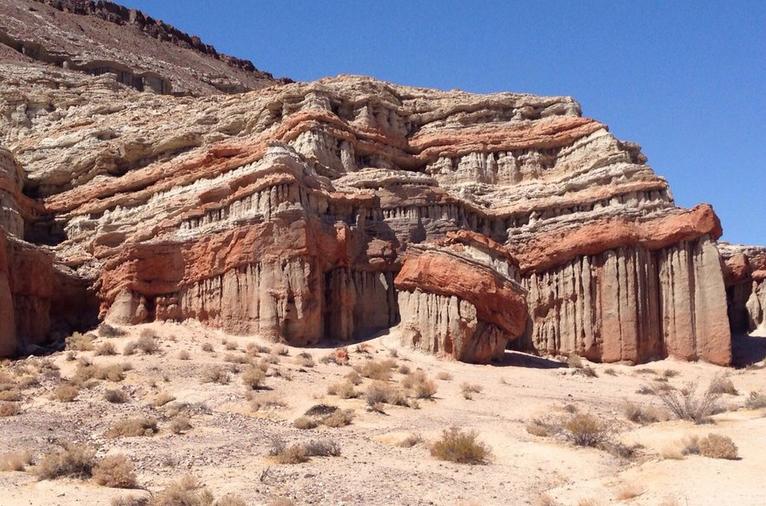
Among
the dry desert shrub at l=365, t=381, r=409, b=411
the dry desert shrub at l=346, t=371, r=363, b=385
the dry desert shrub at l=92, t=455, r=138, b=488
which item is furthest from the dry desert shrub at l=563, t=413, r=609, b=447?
the dry desert shrub at l=92, t=455, r=138, b=488

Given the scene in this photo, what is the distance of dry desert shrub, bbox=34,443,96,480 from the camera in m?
15.0

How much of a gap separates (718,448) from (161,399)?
13.2 m

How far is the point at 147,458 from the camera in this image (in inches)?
651

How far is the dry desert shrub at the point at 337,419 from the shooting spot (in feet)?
65.7

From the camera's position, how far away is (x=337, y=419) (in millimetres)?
20109

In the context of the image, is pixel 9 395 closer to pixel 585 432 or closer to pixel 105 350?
pixel 105 350

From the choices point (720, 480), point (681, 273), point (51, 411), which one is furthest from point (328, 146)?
point (720, 480)

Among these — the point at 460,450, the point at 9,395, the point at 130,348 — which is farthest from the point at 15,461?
the point at 130,348

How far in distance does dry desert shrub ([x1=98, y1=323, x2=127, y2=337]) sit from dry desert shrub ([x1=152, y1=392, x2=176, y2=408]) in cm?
845

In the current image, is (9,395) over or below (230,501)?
over

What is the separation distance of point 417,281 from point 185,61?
271 ft

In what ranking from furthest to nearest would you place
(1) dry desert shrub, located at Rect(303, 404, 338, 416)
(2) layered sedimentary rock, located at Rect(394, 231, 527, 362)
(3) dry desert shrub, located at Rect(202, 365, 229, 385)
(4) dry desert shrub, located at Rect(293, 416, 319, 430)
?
(2) layered sedimentary rock, located at Rect(394, 231, 527, 362) → (3) dry desert shrub, located at Rect(202, 365, 229, 385) → (1) dry desert shrub, located at Rect(303, 404, 338, 416) → (4) dry desert shrub, located at Rect(293, 416, 319, 430)

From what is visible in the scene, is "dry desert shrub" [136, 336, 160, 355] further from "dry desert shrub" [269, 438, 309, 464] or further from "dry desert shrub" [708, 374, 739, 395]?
"dry desert shrub" [708, 374, 739, 395]

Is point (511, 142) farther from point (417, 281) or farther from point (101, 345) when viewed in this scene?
point (101, 345)
